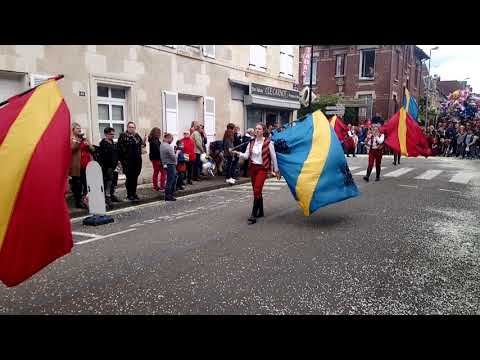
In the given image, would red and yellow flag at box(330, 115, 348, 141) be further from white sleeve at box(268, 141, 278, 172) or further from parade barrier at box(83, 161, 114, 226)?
parade barrier at box(83, 161, 114, 226)

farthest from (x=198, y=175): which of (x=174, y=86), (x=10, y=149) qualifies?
(x=10, y=149)

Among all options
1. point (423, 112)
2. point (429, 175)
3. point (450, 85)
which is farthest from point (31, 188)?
point (450, 85)

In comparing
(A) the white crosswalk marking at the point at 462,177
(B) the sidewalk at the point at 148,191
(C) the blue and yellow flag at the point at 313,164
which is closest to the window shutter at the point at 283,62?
(B) the sidewalk at the point at 148,191

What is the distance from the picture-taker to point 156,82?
1295 cm

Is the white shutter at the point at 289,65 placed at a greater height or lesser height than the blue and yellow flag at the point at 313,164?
greater

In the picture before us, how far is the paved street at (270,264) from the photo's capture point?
12.3 ft

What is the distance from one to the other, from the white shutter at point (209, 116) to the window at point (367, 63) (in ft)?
70.4

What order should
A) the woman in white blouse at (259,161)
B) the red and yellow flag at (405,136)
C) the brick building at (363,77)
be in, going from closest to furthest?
the woman in white blouse at (259,161) → the red and yellow flag at (405,136) → the brick building at (363,77)

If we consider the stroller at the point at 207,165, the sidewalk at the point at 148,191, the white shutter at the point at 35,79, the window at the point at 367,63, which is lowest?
the sidewalk at the point at 148,191

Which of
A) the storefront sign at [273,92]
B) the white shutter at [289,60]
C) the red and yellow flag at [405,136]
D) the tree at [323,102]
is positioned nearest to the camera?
the red and yellow flag at [405,136]

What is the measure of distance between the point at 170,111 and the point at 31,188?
1079cm

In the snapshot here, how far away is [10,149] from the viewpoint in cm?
308

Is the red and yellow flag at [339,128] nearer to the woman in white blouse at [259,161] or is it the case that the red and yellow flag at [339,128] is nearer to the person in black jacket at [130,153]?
the woman in white blouse at [259,161]

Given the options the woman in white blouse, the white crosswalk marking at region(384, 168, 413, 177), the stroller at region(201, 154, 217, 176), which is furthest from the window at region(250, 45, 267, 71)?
the woman in white blouse
